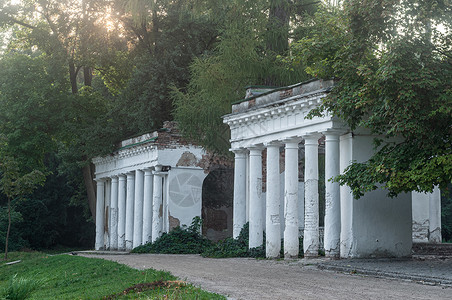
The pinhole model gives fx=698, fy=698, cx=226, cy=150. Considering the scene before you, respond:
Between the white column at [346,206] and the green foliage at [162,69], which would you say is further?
the green foliage at [162,69]

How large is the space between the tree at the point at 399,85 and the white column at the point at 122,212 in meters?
21.5

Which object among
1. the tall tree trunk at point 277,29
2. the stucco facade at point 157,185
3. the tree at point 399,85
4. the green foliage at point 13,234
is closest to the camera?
the tree at point 399,85

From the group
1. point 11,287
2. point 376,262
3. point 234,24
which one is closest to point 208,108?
point 234,24

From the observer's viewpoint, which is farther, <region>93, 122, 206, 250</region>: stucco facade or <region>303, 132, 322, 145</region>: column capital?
<region>93, 122, 206, 250</region>: stucco facade

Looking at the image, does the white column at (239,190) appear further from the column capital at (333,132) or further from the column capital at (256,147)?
the column capital at (333,132)

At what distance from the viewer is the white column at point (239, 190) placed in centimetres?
2780

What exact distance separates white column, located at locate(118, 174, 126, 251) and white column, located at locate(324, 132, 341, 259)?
19230 millimetres

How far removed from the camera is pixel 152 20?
4147cm

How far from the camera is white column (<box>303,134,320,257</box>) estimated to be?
74.9ft

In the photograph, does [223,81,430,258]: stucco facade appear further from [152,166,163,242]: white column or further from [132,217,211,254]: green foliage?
[152,166,163,242]: white column

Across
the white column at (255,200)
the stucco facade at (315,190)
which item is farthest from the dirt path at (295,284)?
the white column at (255,200)

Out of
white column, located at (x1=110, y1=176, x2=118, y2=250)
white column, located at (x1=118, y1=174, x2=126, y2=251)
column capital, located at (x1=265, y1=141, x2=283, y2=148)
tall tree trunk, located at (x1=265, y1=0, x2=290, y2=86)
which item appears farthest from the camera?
white column, located at (x1=110, y1=176, x2=118, y2=250)

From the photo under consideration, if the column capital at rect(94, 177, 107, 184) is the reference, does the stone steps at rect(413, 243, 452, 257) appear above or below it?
below

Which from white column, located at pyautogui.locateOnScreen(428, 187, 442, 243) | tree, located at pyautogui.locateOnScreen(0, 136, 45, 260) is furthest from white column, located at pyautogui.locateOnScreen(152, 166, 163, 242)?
white column, located at pyautogui.locateOnScreen(428, 187, 442, 243)
